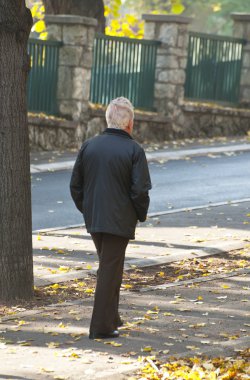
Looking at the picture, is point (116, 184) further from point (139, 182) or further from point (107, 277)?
point (107, 277)

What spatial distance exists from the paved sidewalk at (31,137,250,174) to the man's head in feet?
36.8

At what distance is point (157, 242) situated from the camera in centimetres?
1321

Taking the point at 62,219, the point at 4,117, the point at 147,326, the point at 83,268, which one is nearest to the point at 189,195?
the point at 62,219

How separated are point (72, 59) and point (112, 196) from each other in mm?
14477

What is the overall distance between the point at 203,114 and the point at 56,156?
5.31 metres

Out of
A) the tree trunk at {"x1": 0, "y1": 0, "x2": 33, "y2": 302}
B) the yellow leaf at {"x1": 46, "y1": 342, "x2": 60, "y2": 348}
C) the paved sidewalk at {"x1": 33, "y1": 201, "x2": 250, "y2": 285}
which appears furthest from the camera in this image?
the paved sidewalk at {"x1": 33, "y1": 201, "x2": 250, "y2": 285}

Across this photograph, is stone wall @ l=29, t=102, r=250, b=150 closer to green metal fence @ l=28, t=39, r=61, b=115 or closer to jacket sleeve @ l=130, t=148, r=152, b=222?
green metal fence @ l=28, t=39, r=61, b=115

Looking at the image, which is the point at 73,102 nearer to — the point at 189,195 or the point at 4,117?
the point at 189,195

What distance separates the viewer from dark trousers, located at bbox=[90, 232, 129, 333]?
8617 mm

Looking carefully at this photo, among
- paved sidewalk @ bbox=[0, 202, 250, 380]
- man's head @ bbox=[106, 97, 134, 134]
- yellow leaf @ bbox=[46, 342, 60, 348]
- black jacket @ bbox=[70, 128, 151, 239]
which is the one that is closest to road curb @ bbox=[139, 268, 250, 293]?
paved sidewalk @ bbox=[0, 202, 250, 380]

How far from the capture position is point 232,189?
1800 cm

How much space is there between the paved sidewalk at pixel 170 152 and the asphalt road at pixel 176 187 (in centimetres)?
41

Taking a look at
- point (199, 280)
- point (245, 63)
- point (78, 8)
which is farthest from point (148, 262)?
point (245, 63)

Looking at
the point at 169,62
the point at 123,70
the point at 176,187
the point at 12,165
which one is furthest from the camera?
the point at 169,62
